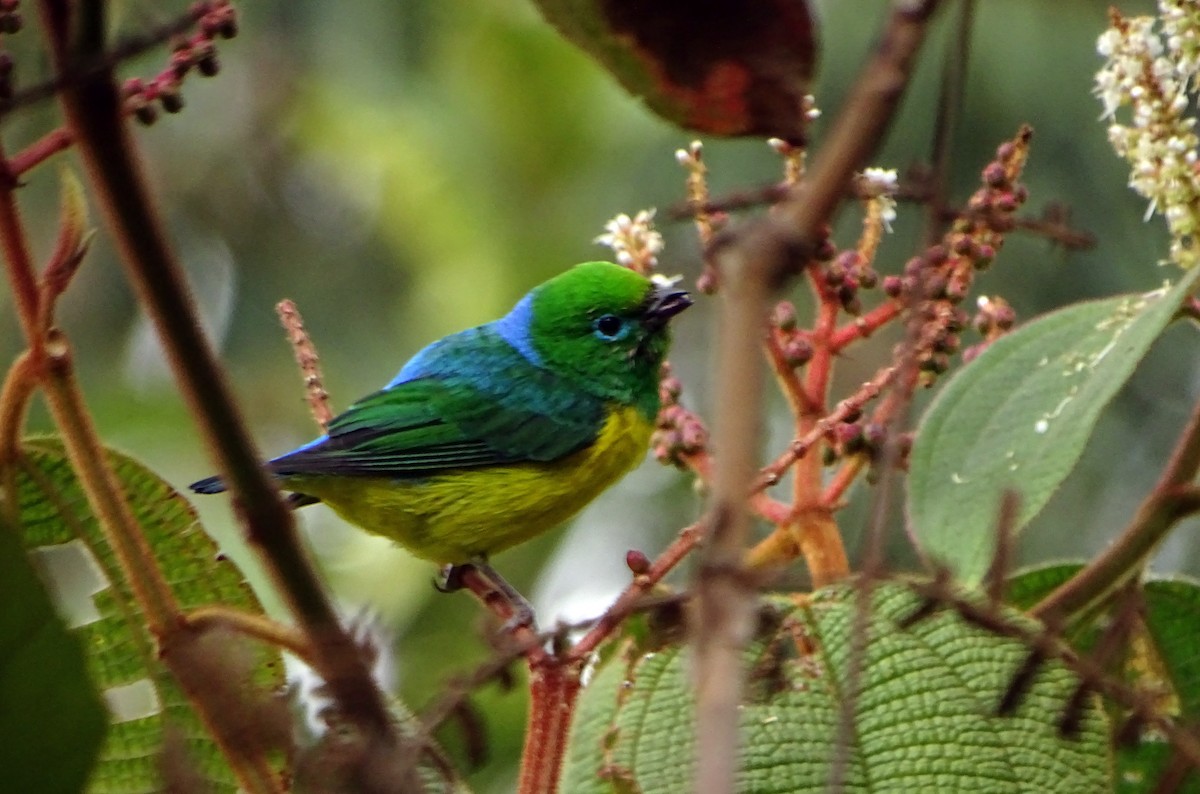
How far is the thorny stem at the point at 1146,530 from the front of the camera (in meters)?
1.32

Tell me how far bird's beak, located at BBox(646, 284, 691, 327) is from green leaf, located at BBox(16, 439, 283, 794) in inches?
74.1

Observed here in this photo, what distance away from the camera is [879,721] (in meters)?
1.25

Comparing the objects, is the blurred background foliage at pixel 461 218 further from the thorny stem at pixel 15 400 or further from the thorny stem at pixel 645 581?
the thorny stem at pixel 645 581

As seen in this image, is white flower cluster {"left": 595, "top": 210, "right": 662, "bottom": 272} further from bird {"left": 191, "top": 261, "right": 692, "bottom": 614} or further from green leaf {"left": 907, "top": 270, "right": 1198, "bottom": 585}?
bird {"left": 191, "top": 261, "right": 692, "bottom": 614}

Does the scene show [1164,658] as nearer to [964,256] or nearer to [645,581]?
[964,256]

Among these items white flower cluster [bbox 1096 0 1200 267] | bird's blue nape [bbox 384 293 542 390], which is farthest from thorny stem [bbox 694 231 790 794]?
bird's blue nape [bbox 384 293 542 390]

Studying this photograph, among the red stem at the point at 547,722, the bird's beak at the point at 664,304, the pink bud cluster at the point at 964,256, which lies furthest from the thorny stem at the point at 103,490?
the bird's beak at the point at 664,304

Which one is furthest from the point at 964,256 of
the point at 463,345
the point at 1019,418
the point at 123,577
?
the point at 463,345

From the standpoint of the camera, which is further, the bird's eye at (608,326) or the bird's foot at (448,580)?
the bird's eye at (608,326)

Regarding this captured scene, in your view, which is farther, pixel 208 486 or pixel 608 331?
pixel 608 331

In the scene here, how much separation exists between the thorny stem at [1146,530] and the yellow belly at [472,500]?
175cm

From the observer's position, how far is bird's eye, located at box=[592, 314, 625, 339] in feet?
10.7

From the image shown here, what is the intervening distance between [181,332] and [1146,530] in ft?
3.15

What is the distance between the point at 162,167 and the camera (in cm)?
686
